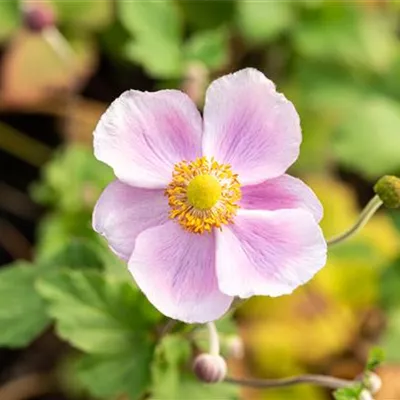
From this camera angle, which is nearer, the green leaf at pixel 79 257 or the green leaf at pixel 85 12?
the green leaf at pixel 79 257

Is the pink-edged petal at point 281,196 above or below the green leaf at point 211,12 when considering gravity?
above

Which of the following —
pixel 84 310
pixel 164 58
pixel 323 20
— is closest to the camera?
pixel 84 310

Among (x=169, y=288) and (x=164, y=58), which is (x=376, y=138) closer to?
(x=164, y=58)

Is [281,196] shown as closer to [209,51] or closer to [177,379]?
[177,379]

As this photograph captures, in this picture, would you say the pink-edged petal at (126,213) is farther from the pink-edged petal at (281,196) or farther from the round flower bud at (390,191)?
Result: the round flower bud at (390,191)

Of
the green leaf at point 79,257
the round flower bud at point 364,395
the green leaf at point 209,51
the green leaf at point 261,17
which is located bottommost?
the green leaf at point 79,257

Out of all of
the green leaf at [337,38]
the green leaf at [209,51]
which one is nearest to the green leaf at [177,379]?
the green leaf at [209,51]

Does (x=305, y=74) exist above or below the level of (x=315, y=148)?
above

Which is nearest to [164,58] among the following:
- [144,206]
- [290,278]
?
[144,206]
